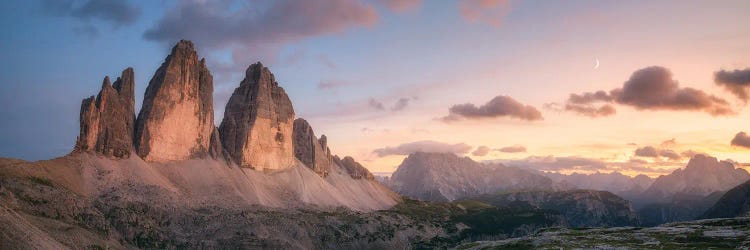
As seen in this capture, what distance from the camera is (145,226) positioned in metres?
187

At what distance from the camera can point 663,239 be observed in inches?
4584

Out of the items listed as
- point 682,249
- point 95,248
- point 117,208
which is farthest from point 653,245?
point 117,208

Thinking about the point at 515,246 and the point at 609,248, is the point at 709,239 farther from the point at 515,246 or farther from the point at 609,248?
the point at 515,246

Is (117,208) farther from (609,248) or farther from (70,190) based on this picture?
(609,248)

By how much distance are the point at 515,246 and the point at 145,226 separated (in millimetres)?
125691

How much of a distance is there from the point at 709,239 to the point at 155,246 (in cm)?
15691

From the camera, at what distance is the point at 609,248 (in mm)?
108375

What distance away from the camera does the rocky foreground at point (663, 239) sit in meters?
106

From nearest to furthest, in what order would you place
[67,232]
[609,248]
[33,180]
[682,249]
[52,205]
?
[682,249], [609,248], [67,232], [52,205], [33,180]

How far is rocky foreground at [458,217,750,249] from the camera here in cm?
10550

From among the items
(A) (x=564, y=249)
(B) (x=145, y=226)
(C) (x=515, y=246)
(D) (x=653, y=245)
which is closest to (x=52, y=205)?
(B) (x=145, y=226)

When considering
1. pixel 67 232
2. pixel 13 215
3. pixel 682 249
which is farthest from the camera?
pixel 67 232

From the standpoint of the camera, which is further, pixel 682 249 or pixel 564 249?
pixel 564 249

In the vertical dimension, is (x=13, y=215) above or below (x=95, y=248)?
above
